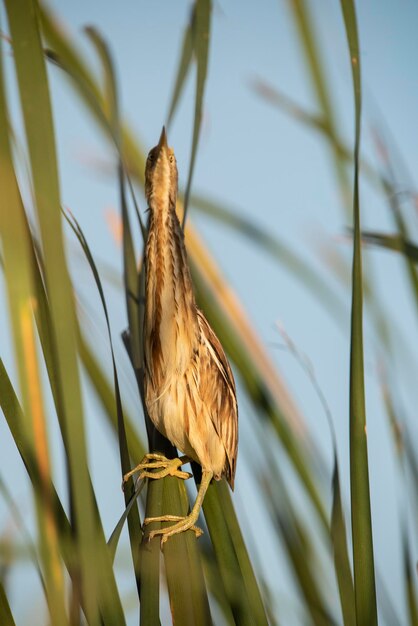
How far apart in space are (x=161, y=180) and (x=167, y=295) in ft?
0.79

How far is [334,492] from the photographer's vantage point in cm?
98

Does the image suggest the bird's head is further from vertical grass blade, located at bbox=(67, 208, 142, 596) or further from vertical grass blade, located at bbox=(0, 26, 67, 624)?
vertical grass blade, located at bbox=(0, 26, 67, 624)

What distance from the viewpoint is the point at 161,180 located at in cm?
148

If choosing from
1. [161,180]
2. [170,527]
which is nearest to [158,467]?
[170,527]

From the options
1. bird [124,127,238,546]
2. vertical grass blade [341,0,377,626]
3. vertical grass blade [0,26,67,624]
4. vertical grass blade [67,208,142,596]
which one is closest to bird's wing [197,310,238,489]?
bird [124,127,238,546]

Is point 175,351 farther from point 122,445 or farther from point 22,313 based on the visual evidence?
point 22,313

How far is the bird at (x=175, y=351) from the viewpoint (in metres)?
1.41

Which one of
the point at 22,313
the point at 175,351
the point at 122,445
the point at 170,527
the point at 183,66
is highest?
the point at 183,66

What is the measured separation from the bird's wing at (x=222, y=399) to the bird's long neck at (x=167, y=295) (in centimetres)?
7

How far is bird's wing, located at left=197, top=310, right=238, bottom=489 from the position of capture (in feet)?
5.11

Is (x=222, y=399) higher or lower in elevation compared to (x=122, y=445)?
higher

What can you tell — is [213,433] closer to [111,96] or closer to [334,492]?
[334,492]

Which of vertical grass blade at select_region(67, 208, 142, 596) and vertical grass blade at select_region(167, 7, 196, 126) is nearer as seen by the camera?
vertical grass blade at select_region(67, 208, 142, 596)

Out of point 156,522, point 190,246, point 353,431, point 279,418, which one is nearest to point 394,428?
point 279,418
